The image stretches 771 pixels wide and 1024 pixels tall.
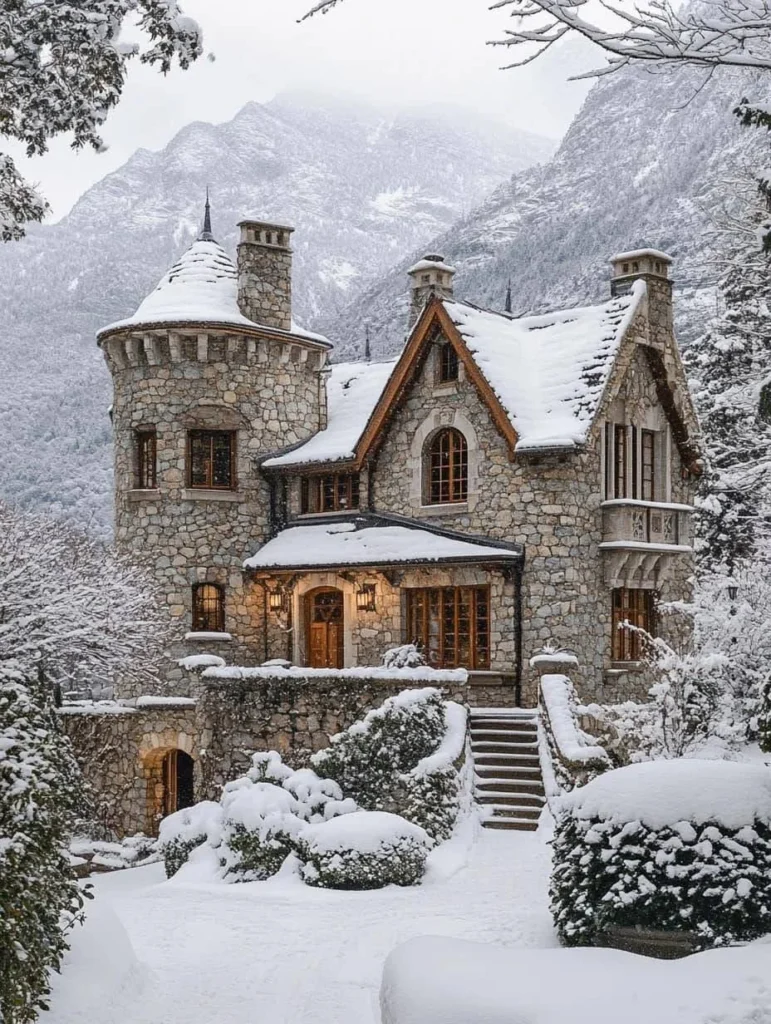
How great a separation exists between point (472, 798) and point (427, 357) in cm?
977

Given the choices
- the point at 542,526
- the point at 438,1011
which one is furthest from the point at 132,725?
the point at 438,1011

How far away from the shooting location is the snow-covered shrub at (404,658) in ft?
75.3

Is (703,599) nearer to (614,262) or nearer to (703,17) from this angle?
(614,262)

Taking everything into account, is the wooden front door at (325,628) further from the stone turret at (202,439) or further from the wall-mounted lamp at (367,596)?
the stone turret at (202,439)

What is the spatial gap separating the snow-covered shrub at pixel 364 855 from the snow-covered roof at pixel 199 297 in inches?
551

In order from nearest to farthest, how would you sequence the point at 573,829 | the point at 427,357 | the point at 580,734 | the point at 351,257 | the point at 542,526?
the point at 573,829 → the point at 580,734 → the point at 542,526 → the point at 427,357 → the point at 351,257

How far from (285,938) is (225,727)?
10.4m

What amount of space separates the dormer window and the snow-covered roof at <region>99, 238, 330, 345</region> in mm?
3724

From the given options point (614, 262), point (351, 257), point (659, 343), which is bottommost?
point (659, 343)

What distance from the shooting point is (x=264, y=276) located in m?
27.4

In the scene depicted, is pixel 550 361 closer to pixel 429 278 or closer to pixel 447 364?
pixel 447 364

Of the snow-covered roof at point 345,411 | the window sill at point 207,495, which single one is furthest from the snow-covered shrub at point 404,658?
the window sill at point 207,495

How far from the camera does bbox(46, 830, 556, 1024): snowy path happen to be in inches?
365

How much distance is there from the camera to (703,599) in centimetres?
2386
